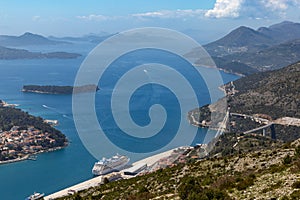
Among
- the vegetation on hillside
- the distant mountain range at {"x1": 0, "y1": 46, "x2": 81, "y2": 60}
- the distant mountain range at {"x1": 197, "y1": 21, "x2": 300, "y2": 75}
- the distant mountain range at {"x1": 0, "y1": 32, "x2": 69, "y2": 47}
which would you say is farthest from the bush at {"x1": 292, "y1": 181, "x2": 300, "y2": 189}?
the distant mountain range at {"x1": 0, "y1": 32, "x2": 69, "y2": 47}

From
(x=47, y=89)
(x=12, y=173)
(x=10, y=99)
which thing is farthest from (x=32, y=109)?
(x=12, y=173)

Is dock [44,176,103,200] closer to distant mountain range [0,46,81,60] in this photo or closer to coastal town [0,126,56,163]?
coastal town [0,126,56,163]

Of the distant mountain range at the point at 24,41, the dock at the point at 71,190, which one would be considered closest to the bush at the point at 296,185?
the dock at the point at 71,190

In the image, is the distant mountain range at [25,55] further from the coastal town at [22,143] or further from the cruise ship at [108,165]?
the cruise ship at [108,165]

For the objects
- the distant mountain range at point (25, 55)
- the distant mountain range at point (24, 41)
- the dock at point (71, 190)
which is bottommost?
the dock at point (71, 190)

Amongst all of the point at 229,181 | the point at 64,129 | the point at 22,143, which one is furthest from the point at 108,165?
the point at 229,181

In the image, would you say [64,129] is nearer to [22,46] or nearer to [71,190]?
[71,190]
